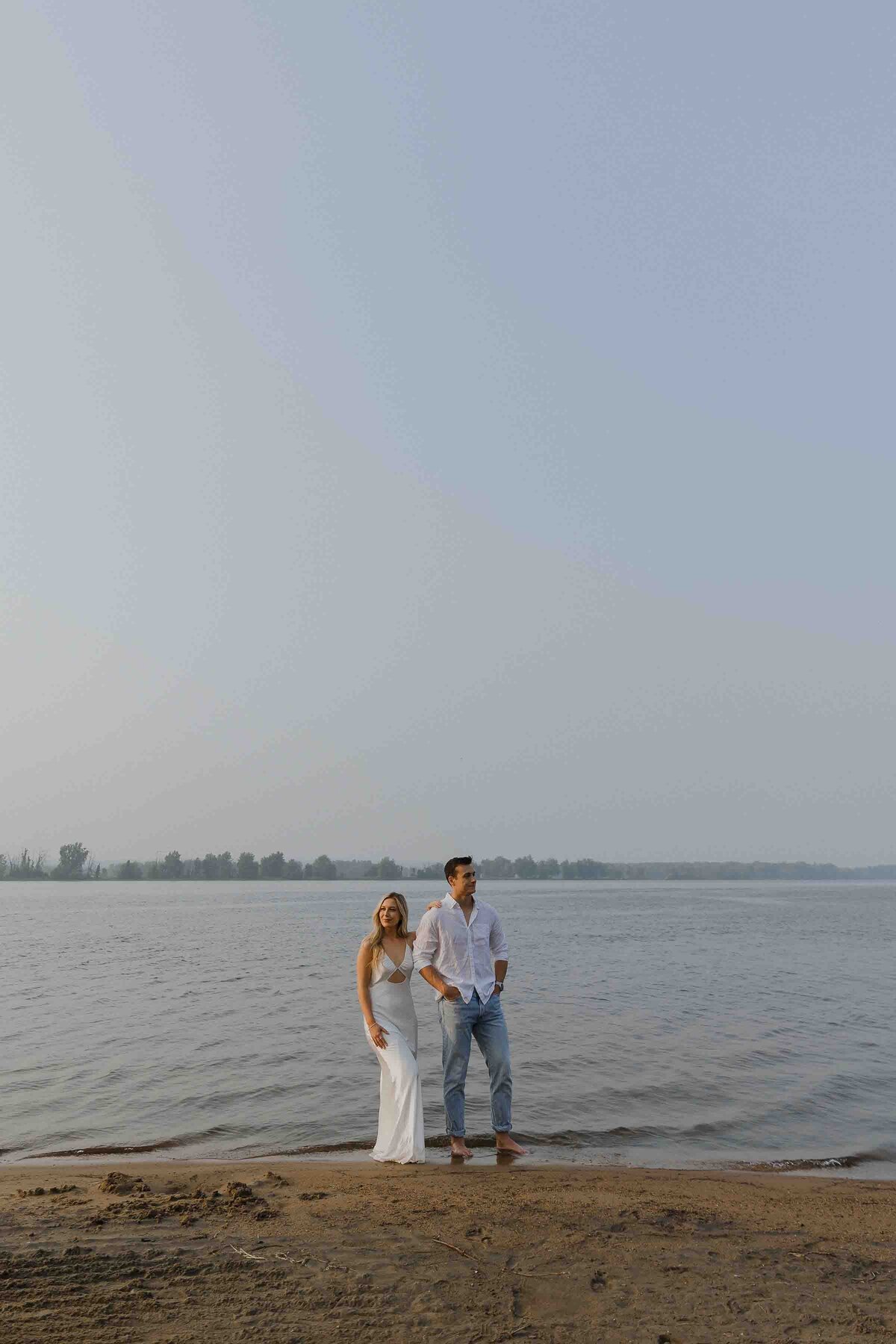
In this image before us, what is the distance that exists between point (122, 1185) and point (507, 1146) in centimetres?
313

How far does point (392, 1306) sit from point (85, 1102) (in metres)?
6.98

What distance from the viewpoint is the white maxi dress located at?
7359 mm

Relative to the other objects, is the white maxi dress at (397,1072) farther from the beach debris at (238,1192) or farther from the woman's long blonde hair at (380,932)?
the beach debris at (238,1192)

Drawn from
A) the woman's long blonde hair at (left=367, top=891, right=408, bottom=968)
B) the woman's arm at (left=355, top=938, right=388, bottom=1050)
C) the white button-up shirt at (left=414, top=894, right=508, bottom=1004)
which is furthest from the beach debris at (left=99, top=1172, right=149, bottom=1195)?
the white button-up shirt at (left=414, top=894, right=508, bottom=1004)

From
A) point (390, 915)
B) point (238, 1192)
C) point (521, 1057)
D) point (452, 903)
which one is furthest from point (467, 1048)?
point (521, 1057)

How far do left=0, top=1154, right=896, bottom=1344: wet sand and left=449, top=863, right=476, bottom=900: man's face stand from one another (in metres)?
2.05

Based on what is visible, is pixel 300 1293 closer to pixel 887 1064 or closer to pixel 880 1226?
pixel 880 1226

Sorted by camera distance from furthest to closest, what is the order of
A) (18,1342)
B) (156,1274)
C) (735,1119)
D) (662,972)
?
(662,972), (735,1119), (156,1274), (18,1342)

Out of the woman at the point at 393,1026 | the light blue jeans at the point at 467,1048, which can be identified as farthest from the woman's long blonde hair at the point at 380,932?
A: the light blue jeans at the point at 467,1048

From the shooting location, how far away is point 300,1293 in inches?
179

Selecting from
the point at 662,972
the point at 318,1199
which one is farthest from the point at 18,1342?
the point at 662,972

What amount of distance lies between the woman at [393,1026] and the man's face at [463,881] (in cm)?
45

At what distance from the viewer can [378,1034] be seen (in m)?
7.46

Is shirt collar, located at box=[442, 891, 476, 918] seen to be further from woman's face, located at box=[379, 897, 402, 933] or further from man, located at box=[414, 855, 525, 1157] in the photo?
woman's face, located at box=[379, 897, 402, 933]
